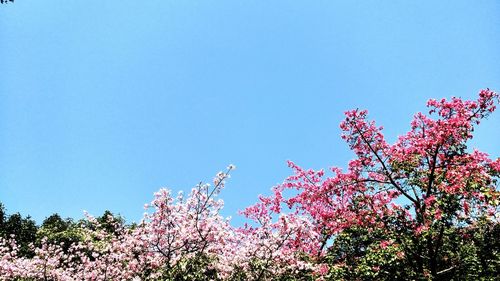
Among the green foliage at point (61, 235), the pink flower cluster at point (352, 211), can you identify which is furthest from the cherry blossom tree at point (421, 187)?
the green foliage at point (61, 235)

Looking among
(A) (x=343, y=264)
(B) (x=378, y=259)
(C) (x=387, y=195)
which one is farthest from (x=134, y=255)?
(C) (x=387, y=195)

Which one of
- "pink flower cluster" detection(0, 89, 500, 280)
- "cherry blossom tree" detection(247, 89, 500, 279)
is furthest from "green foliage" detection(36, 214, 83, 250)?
"cherry blossom tree" detection(247, 89, 500, 279)

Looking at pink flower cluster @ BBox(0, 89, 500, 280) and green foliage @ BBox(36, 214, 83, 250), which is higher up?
green foliage @ BBox(36, 214, 83, 250)

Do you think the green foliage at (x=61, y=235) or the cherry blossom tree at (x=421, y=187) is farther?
the green foliage at (x=61, y=235)

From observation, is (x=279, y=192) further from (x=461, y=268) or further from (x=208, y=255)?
(x=461, y=268)

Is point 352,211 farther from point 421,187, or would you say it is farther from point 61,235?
point 61,235

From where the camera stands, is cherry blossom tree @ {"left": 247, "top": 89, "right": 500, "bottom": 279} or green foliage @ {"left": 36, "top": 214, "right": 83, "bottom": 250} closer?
cherry blossom tree @ {"left": 247, "top": 89, "right": 500, "bottom": 279}

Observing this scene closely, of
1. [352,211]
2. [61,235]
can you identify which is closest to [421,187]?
[352,211]

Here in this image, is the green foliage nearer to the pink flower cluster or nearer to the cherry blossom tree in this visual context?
the pink flower cluster

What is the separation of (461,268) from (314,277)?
14.3 feet

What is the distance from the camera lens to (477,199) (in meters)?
11.7

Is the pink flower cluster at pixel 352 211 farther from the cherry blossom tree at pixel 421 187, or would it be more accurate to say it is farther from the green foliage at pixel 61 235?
the green foliage at pixel 61 235

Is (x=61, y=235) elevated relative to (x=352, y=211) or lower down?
elevated

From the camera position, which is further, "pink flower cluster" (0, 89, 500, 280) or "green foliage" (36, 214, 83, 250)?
"green foliage" (36, 214, 83, 250)
